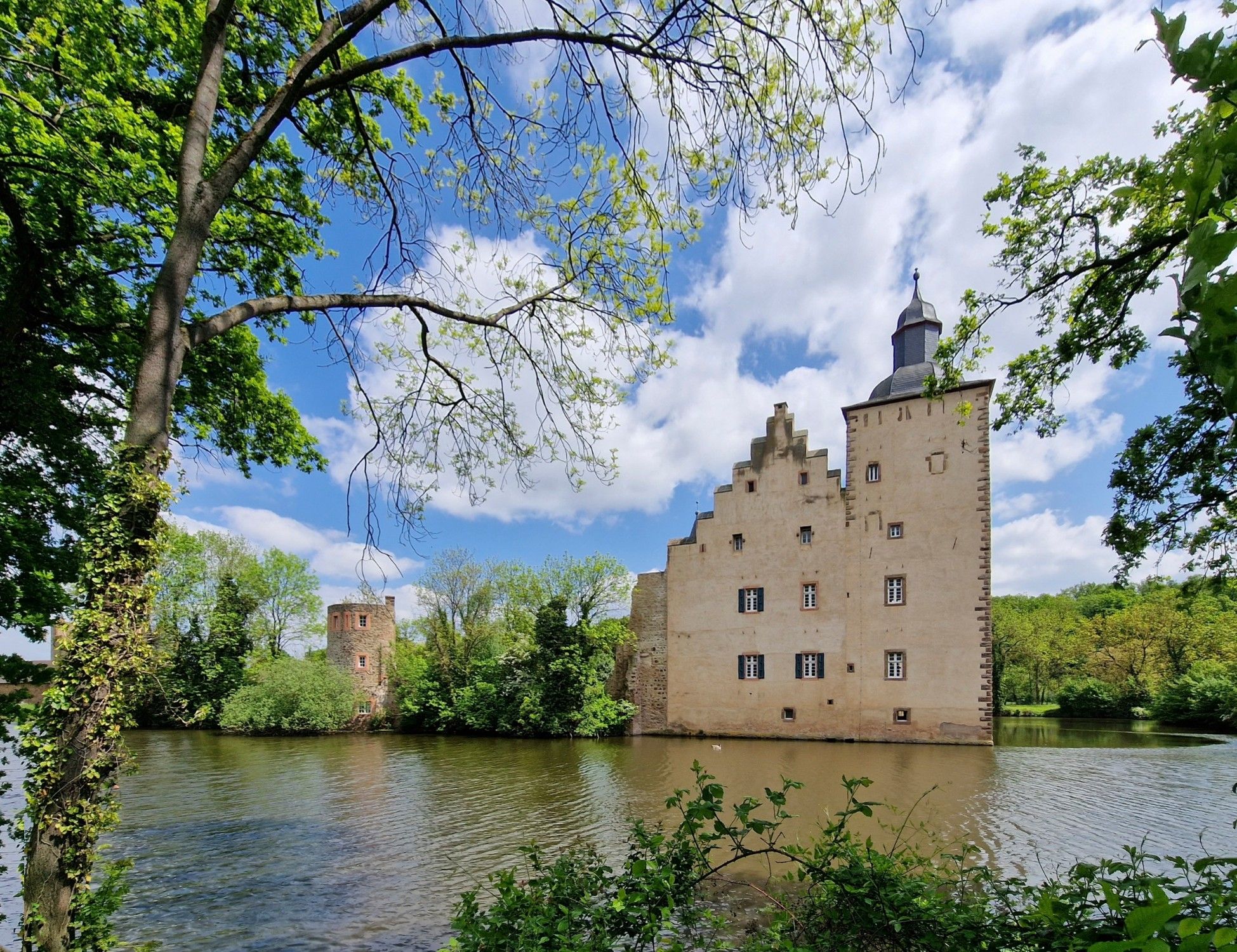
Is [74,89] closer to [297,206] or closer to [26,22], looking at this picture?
[26,22]

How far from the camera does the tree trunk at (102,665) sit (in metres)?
3.52

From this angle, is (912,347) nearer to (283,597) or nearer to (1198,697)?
(1198,697)

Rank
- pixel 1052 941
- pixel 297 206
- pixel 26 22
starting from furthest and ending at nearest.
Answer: pixel 297 206, pixel 26 22, pixel 1052 941

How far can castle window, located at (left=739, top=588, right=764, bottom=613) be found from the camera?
80.6 ft

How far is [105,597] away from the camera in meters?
3.83

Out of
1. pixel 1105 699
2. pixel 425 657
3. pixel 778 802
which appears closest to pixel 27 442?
pixel 778 802

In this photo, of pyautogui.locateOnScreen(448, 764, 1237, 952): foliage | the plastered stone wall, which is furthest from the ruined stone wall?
pyautogui.locateOnScreen(448, 764, 1237, 952): foliage

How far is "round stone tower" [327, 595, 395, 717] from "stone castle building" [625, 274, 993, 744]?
45.9 feet

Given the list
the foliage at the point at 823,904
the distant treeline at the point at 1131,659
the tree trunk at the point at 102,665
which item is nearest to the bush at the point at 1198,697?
the distant treeline at the point at 1131,659

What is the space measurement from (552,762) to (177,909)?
12.5 meters

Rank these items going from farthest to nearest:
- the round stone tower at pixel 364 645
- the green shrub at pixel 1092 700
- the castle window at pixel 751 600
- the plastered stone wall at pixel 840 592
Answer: the green shrub at pixel 1092 700 < the round stone tower at pixel 364 645 < the castle window at pixel 751 600 < the plastered stone wall at pixel 840 592

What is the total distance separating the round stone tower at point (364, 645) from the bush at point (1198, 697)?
38.5 meters

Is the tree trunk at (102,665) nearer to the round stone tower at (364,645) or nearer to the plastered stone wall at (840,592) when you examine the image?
the plastered stone wall at (840,592)

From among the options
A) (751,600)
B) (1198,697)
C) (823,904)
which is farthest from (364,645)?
(1198,697)
